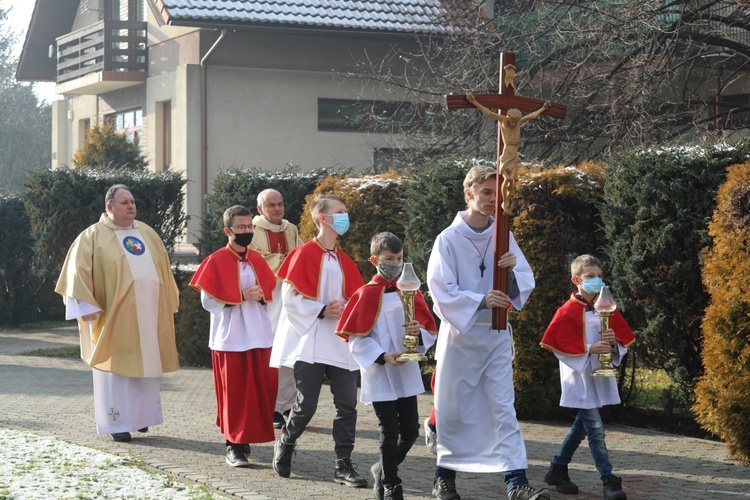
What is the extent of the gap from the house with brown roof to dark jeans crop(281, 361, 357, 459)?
585 inches

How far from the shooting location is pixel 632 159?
9.52 meters

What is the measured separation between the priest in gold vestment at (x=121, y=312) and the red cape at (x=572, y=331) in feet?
12.2

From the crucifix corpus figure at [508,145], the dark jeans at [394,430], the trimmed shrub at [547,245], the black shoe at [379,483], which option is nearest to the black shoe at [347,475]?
the dark jeans at [394,430]

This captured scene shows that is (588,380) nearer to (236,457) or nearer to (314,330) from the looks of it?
(314,330)

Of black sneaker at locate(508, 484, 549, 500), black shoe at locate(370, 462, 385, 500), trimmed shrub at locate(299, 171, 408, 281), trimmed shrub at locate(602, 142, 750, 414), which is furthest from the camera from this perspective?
trimmed shrub at locate(299, 171, 408, 281)

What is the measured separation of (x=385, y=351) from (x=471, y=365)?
593 millimetres

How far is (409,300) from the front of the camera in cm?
675

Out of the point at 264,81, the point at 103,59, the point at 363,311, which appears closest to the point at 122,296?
the point at 363,311

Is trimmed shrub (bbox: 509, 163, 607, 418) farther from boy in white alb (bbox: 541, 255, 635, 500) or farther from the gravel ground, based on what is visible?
the gravel ground

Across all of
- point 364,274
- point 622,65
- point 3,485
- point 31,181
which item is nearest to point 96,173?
point 31,181

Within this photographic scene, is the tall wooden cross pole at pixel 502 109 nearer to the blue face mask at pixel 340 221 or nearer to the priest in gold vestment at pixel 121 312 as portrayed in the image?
the blue face mask at pixel 340 221

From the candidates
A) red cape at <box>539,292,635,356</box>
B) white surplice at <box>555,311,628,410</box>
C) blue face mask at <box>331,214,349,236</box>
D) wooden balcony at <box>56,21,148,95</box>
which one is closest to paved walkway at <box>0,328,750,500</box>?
white surplice at <box>555,311,628,410</box>

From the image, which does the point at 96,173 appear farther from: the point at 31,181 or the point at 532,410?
the point at 532,410

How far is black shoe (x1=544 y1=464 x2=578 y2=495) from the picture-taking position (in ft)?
24.1
